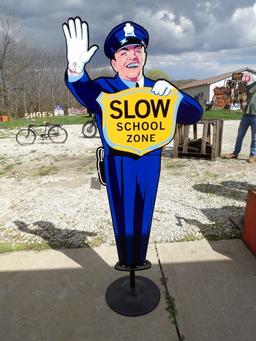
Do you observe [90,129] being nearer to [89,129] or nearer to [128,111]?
[89,129]

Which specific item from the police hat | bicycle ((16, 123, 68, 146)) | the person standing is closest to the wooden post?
the police hat

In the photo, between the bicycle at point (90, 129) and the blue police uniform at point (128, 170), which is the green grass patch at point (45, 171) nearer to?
the blue police uniform at point (128, 170)

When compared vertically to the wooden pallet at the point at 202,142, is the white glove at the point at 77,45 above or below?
above

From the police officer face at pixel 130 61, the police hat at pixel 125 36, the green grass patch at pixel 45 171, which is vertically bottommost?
the green grass patch at pixel 45 171

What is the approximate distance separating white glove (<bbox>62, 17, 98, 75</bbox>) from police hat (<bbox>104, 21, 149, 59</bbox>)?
0.13 metres

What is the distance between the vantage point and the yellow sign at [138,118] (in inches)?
81.5

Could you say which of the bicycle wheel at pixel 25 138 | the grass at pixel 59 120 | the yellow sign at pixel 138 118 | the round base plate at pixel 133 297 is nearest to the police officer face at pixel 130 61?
the yellow sign at pixel 138 118

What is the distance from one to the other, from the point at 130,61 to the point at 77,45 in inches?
14.8

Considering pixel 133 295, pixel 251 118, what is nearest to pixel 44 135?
pixel 251 118

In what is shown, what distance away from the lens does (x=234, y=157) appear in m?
7.46

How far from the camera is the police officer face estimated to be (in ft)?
6.66

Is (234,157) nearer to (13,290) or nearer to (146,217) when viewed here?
(146,217)

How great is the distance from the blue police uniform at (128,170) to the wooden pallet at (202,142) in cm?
508

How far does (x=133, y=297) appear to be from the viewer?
2.53 meters
